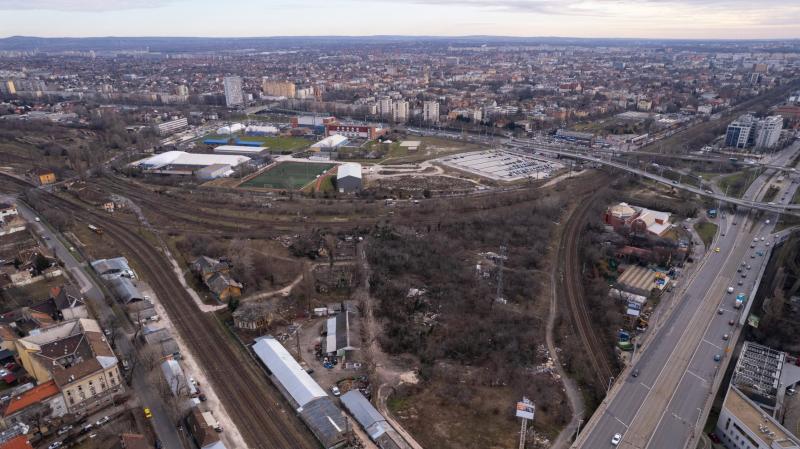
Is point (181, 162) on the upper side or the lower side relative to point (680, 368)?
upper

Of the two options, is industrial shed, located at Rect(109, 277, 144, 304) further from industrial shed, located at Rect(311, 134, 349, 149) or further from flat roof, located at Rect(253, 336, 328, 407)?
industrial shed, located at Rect(311, 134, 349, 149)

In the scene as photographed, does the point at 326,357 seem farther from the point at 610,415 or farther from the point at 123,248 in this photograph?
the point at 123,248

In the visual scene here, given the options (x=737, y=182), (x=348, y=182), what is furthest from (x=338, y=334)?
(x=737, y=182)

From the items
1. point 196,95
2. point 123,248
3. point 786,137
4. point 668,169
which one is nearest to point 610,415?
point 123,248

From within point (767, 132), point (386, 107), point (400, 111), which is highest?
point (767, 132)

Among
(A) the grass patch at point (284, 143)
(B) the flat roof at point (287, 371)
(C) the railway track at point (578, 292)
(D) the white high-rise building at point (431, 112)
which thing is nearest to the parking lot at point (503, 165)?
(C) the railway track at point (578, 292)

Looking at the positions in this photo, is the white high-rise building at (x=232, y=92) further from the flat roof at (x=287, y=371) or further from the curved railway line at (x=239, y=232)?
the flat roof at (x=287, y=371)

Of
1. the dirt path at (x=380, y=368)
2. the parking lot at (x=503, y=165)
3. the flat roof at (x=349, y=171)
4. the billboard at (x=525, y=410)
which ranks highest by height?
the flat roof at (x=349, y=171)

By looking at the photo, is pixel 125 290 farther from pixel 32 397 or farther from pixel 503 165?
pixel 503 165
